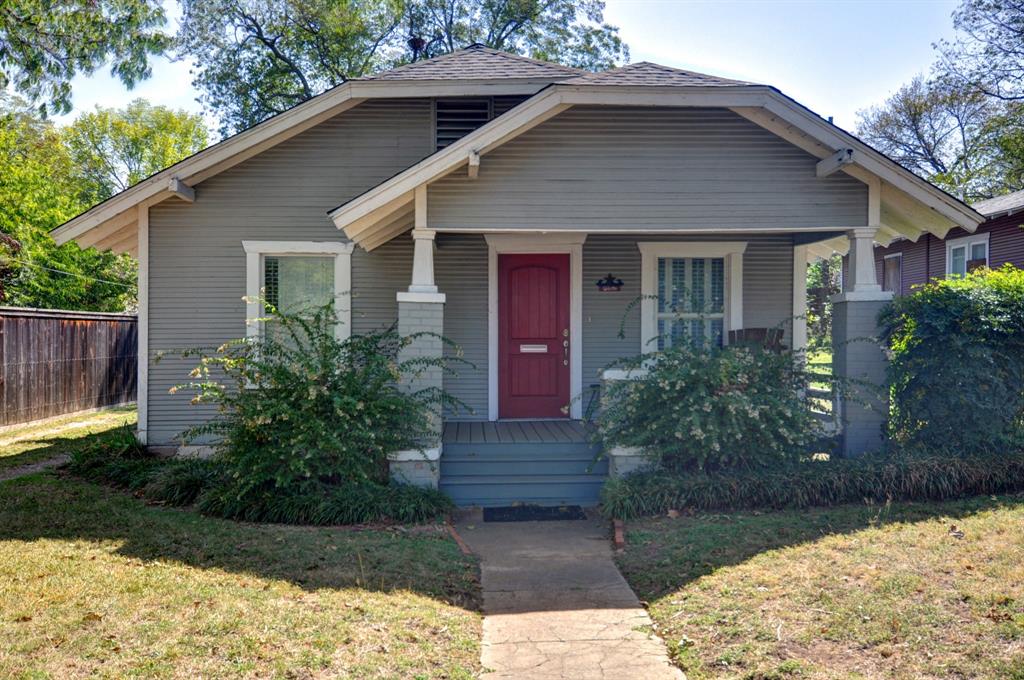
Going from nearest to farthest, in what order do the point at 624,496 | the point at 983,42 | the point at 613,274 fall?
the point at 624,496, the point at 613,274, the point at 983,42

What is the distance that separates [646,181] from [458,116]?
3.27 m

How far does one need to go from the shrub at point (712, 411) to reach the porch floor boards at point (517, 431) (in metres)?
0.85

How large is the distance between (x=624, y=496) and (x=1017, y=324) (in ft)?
13.7

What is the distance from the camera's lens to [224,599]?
15.7 feet

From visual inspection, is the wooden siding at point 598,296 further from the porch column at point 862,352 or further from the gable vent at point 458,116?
the porch column at point 862,352

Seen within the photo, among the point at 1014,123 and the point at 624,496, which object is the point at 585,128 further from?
the point at 1014,123

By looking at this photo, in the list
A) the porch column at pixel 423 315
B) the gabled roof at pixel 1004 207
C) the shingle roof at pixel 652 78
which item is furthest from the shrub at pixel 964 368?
the gabled roof at pixel 1004 207

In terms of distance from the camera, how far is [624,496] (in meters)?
7.06

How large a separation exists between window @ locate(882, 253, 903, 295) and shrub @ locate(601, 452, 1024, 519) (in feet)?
54.6

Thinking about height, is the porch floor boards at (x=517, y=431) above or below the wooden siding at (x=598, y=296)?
below

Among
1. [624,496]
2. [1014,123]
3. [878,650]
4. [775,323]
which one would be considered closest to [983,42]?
[1014,123]

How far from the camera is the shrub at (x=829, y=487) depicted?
697 cm

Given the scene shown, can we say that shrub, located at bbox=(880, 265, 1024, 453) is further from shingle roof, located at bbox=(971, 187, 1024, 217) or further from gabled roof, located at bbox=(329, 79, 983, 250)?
shingle roof, located at bbox=(971, 187, 1024, 217)

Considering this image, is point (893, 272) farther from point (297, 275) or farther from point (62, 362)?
point (62, 362)
